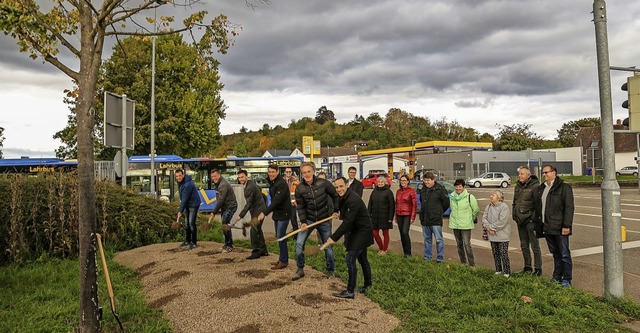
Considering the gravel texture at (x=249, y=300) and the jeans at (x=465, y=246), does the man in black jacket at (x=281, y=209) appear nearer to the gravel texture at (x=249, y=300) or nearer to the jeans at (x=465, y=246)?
the gravel texture at (x=249, y=300)

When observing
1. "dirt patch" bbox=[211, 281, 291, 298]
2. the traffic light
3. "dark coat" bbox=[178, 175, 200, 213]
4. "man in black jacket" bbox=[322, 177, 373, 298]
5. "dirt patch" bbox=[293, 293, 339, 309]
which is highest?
the traffic light

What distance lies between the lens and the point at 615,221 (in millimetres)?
5809

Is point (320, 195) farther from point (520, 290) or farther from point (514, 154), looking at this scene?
point (514, 154)

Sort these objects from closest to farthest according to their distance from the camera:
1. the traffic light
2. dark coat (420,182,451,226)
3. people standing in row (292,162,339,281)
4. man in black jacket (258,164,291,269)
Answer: the traffic light → people standing in row (292,162,339,281) → man in black jacket (258,164,291,269) → dark coat (420,182,451,226)

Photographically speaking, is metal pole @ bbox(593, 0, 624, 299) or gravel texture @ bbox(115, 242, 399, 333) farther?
metal pole @ bbox(593, 0, 624, 299)

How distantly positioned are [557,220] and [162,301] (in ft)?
18.3

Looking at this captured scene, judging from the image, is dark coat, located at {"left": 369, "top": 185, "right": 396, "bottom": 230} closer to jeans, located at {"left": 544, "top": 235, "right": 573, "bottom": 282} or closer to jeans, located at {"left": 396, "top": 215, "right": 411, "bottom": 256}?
jeans, located at {"left": 396, "top": 215, "right": 411, "bottom": 256}

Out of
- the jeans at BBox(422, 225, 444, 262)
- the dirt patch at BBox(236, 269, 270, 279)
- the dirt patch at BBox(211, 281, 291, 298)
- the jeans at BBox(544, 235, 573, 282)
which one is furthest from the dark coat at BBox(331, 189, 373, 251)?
the jeans at BBox(544, 235, 573, 282)

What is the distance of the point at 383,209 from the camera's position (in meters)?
8.60

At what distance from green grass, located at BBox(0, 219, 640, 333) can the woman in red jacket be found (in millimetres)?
1209

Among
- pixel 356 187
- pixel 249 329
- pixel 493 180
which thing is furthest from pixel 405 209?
pixel 493 180

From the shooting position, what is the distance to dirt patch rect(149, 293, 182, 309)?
5417 mm

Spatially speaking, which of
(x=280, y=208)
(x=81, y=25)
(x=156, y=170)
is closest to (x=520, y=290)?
(x=280, y=208)

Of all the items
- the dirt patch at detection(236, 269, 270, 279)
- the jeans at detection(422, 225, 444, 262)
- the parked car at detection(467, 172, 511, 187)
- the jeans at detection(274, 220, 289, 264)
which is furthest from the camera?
the parked car at detection(467, 172, 511, 187)
